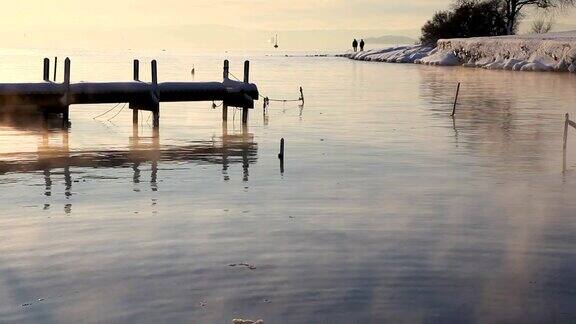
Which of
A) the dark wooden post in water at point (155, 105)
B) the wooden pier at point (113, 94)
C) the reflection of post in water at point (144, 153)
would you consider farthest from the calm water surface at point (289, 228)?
the dark wooden post in water at point (155, 105)

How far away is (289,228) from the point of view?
48.2 feet

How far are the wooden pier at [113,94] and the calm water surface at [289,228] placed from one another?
90.5 inches

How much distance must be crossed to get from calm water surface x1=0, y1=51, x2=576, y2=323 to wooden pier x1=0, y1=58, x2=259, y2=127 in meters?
2.30

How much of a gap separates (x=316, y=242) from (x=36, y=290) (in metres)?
4.15

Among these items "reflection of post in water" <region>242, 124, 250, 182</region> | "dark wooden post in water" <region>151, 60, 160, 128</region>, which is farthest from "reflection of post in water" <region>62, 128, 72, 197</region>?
"reflection of post in water" <region>242, 124, 250, 182</region>

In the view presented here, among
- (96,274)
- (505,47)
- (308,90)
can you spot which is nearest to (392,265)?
(96,274)

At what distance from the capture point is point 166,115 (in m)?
39.6

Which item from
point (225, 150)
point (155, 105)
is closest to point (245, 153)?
point (225, 150)

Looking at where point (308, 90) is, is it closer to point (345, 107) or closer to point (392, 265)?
point (345, 107)

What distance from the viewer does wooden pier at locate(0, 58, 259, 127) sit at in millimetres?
32750

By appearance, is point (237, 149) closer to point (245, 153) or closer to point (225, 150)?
point (225, 150)

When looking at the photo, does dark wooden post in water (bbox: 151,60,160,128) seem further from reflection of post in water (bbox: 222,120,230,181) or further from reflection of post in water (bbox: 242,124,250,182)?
reflection of post in water (bbox: 242,124,250,182)

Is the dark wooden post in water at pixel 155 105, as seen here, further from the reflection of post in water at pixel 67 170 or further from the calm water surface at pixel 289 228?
the calm water surface at pixel 289 228

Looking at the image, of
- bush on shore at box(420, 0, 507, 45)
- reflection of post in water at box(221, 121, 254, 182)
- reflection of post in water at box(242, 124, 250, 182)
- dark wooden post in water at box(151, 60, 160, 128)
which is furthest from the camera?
bush on shore at box(420, 0, 507, 45)
